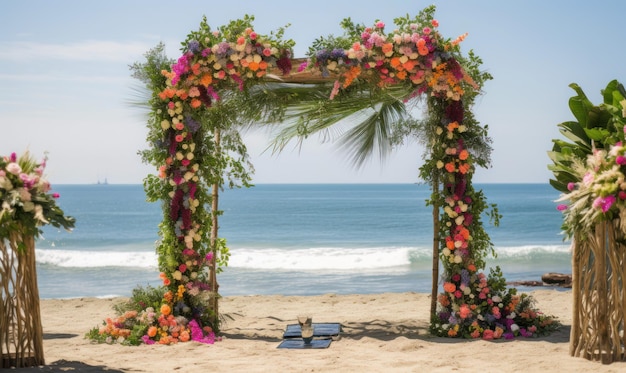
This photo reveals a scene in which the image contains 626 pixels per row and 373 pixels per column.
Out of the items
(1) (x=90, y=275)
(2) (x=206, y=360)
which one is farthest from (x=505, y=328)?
(1) (x=90, y=275)

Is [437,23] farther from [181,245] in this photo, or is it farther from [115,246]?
[115,246]

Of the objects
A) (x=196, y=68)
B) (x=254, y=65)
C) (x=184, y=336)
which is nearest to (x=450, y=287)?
(x=184, y=336)

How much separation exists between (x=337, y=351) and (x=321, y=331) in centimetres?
91

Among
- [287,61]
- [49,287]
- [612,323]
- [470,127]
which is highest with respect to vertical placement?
[287,61]

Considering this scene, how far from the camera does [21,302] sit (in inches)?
215

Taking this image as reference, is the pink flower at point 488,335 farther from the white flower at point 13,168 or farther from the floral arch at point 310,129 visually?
the white flower at point 13,168

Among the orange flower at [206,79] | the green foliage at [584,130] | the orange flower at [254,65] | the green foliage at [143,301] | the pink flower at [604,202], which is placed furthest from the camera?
the green foliage at [143,301]

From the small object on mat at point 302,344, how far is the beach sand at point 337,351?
0.09m

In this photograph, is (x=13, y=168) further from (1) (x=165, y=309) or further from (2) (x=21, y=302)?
(1) (x=165, y=309)

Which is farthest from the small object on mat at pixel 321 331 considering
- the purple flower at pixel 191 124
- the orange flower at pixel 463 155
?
the purple flower at pixel 191 124

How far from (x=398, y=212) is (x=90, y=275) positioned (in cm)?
2612

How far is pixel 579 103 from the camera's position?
629 centimetres

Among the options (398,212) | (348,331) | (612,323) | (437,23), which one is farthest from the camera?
(398,212)

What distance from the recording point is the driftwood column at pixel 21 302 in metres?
5.35
